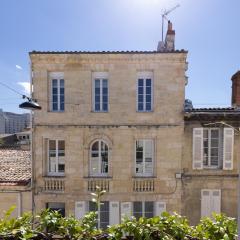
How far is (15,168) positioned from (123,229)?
10.3 meters

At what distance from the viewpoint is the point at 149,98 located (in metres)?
10.7

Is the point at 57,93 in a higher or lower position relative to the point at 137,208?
higher

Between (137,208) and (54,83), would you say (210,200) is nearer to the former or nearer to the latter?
(137,208)

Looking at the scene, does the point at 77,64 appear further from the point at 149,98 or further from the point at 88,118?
the point at 149,98

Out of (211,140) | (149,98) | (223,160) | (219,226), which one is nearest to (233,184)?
(223,160)

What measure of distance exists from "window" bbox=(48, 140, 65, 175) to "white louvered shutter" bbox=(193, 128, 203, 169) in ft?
18.2

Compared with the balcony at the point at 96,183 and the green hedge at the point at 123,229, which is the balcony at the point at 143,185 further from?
the green hedge at the point at 123,229

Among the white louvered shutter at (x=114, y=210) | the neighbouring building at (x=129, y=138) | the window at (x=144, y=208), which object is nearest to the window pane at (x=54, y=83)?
the neighbouring building at (x=129, y=138)

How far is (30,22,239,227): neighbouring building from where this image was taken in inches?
415

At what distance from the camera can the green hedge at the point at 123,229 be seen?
7.68 ft

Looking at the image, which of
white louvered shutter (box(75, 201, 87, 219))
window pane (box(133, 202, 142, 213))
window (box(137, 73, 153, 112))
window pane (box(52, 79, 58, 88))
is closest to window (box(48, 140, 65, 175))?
white louvered shutter (box(75, 201, 87, 219))

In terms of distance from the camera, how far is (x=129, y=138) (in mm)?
10555

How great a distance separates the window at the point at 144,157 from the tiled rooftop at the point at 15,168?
15.5 ft

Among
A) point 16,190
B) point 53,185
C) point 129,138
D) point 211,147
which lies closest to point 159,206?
point 129,138
